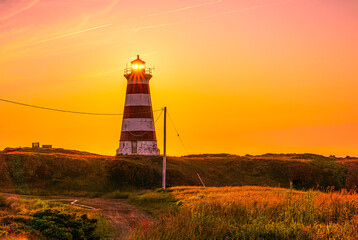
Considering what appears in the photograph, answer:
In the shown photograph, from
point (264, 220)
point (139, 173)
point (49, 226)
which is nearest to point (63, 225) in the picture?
point (49, 226)

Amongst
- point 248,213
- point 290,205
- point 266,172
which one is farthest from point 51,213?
point 266,172

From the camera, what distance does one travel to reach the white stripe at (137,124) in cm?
5166

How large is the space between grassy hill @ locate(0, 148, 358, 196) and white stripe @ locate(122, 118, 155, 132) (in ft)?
11.6

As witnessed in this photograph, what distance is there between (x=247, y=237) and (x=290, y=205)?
13.2 ft

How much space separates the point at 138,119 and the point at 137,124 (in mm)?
594

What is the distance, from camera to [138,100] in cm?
5197

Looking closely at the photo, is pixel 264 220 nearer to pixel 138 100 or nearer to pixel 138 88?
pixel 138 100

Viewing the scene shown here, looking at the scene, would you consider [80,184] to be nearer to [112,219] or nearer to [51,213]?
[112,219]

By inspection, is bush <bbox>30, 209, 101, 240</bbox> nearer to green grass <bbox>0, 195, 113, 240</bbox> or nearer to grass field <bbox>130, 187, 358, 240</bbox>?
green grass <bbox>0, 195, 113, 240</bbox>

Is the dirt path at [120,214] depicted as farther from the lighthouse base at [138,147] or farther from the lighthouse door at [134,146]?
the lighthouse door at [134,146]

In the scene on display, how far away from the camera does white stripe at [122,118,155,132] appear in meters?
51.7

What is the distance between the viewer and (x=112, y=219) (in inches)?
938

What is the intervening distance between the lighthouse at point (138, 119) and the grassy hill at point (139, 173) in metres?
2.32

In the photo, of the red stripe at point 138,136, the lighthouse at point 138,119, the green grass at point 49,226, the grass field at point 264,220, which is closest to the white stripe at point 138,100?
the lighthouse at point 138,119
